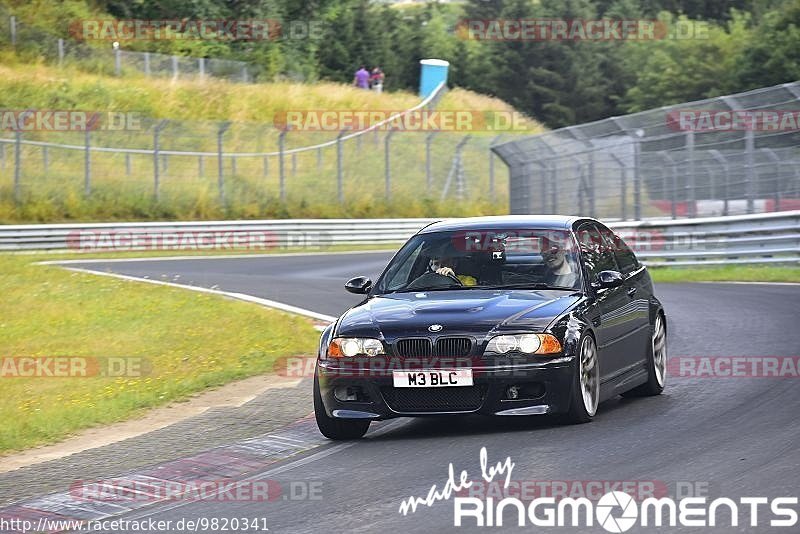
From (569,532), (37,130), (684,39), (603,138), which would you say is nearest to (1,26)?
(37,130)

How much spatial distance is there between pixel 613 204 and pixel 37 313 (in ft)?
46.3

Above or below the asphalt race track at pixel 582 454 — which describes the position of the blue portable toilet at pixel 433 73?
below

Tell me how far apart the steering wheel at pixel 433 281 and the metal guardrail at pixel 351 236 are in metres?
13.5

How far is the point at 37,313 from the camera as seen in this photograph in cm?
1878

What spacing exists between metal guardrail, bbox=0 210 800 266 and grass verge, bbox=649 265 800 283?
0.15m

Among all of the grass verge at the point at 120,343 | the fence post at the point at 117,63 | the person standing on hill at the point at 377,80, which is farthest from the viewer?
the person standing on hill at the point at 377,80

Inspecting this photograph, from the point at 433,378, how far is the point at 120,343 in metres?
7.98

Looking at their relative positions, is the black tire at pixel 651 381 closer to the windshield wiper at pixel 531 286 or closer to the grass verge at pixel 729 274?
the windshield wiper at pixel 531 286
